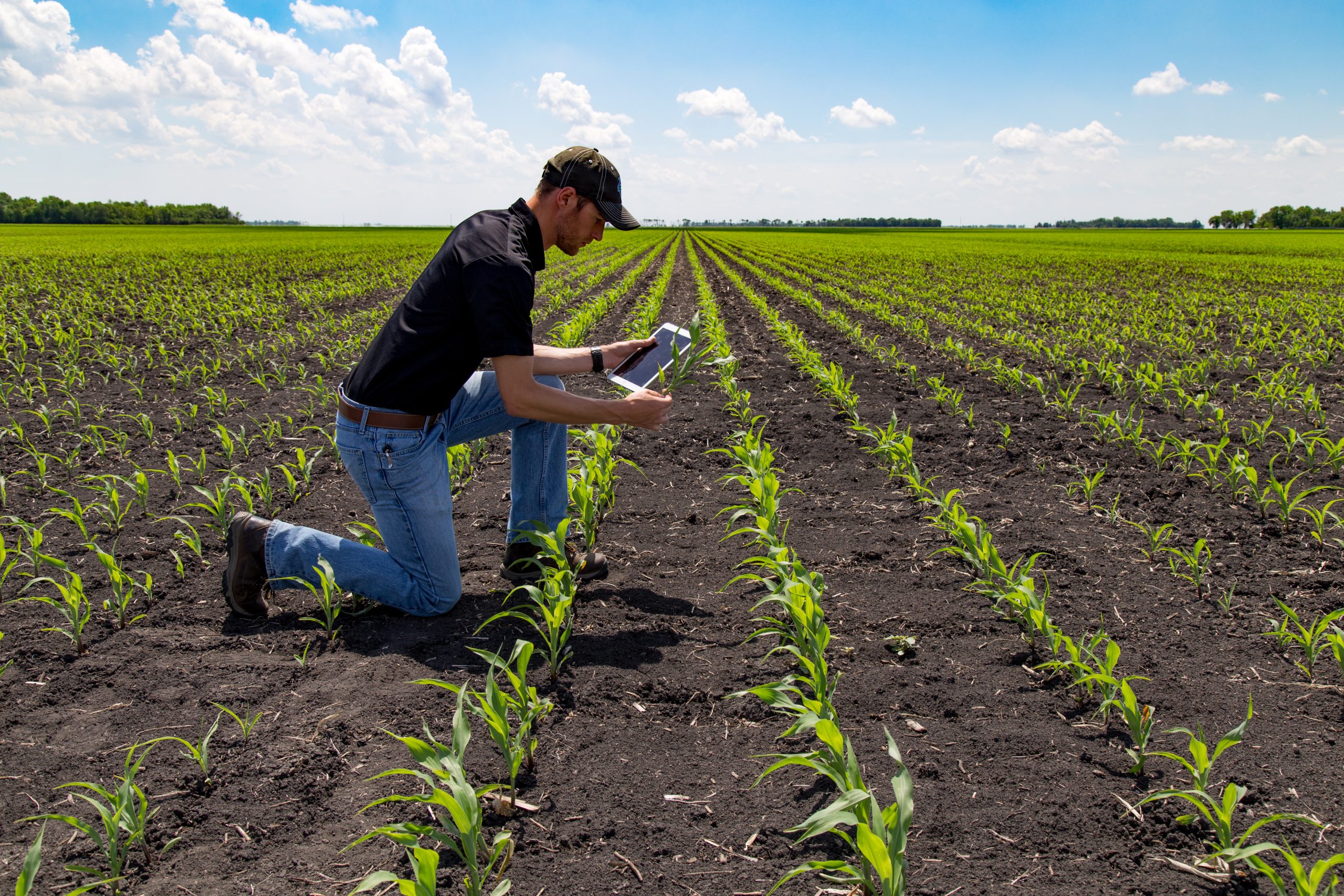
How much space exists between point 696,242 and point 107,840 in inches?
2105

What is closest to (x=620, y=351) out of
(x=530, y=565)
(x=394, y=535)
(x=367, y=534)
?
(x=530, y=565)

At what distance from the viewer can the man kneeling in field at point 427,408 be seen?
9.95 ft

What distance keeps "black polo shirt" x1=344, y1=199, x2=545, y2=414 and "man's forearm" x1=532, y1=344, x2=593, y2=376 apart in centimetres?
35

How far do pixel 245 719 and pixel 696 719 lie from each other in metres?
1.54

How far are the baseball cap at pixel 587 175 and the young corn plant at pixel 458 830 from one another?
1.97 m

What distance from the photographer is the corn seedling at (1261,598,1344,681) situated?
9.26 ft

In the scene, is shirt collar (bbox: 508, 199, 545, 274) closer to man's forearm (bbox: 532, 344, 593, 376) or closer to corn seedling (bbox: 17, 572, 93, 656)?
man's forearm (bbox: 532, 344, 593, 376)

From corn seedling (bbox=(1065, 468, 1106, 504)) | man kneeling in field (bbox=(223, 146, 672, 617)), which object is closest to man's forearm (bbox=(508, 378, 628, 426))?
man kneeling in field (bbox=(223, 146, 672, 617))

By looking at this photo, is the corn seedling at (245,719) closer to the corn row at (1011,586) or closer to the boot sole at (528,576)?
the boot sole at (528,576)

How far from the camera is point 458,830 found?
1.88 meters

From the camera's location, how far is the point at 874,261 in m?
28.4

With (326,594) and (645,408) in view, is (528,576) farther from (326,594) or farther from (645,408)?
(645,408)

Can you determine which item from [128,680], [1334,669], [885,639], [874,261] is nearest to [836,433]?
[885,639]

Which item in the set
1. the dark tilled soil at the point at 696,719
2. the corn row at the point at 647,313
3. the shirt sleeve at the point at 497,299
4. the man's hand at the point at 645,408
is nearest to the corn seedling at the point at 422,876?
the dark tilled soil at the point at 696,719
